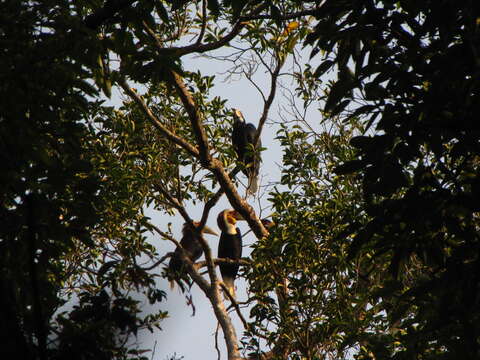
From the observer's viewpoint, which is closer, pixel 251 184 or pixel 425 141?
pixel 425 141

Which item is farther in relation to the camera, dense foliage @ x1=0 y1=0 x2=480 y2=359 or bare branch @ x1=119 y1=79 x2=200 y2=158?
bare branch @ x1=119 y1=79 x2=200 y2=158

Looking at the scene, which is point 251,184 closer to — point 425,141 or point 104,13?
point 104,13

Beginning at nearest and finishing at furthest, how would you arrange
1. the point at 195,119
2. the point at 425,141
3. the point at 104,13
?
the point at 425,141, the point at 104,13, the point at 195,119

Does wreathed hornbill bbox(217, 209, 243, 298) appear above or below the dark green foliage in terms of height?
above

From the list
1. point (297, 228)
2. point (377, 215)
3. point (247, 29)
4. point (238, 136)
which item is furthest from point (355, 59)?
point (238, 136)

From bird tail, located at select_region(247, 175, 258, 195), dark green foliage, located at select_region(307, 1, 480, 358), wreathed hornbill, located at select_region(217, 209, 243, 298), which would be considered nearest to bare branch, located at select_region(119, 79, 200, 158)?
bird tail, located at select_region(247, 175, 258, 195)

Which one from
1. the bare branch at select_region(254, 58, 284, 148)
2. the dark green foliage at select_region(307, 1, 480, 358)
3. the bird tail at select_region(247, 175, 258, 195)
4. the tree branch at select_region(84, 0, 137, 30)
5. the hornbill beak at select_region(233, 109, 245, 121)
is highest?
the hornbill beak at select_region(233, 109, 245, 121)

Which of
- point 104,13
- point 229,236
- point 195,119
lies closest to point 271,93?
point 195,119

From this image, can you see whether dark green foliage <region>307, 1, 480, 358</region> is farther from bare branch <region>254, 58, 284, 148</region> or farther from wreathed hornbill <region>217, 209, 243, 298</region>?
wreathed hornbill <region>217, 209, 243, 298</region>

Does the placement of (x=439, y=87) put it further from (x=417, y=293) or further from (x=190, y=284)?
(x=190, y=284)

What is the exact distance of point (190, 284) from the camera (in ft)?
20.8

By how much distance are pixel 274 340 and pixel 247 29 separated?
2.56 meters

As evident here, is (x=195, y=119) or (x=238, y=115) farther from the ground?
(x=238, y=115)

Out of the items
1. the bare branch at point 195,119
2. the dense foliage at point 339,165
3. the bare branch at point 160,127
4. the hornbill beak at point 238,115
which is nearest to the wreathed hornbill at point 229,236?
the hornbill beak at point 238,115
